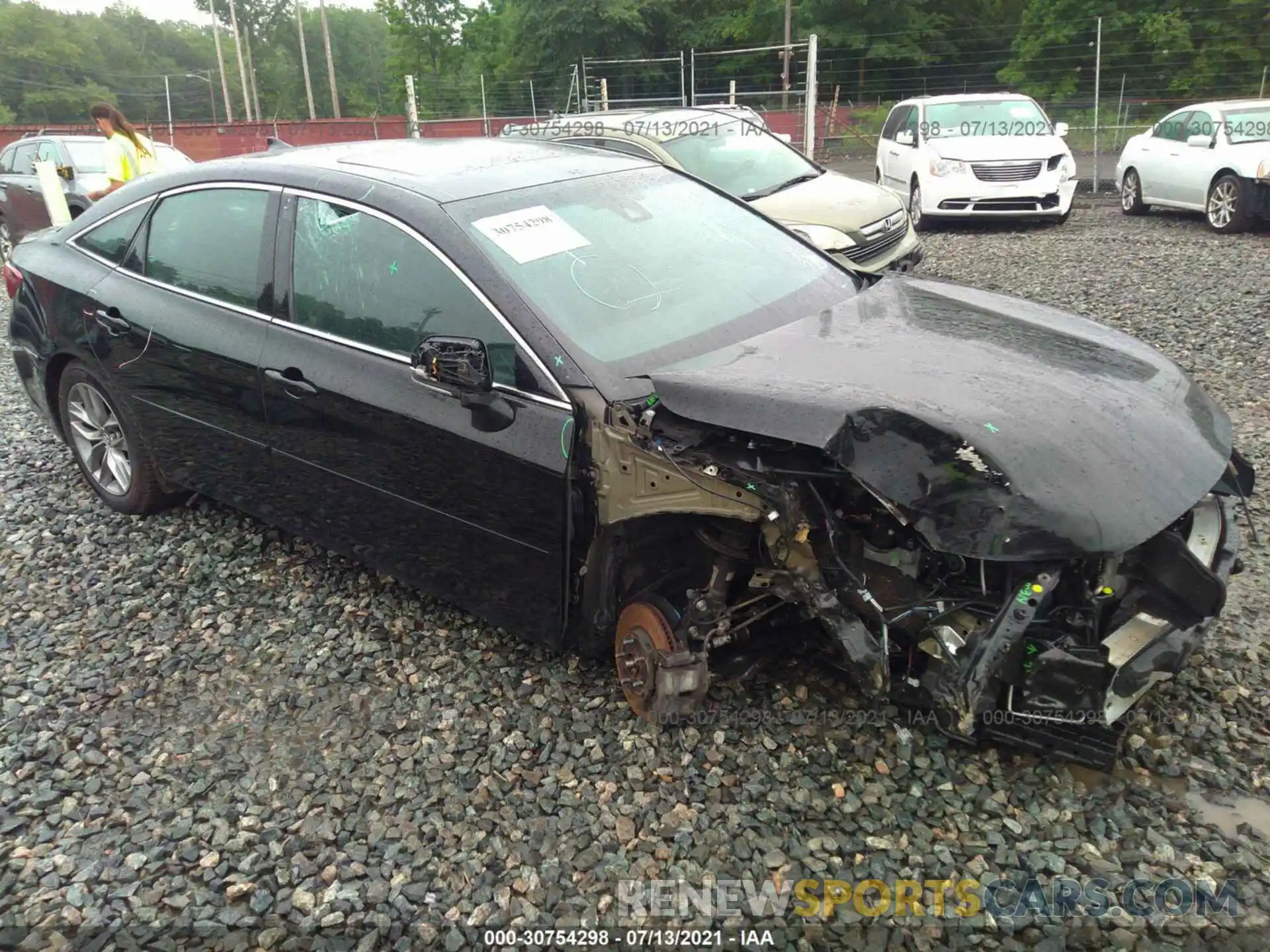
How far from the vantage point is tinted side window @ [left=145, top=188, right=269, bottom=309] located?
3.46m

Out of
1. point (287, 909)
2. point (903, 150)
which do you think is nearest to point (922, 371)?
point (287, 909)

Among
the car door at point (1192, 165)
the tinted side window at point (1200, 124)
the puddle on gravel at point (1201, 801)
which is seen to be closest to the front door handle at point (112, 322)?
the puddle on gravel at point (1201, 801)

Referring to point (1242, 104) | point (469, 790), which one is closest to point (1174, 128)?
→ point (1242, 104)

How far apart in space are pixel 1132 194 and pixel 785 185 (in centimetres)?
659

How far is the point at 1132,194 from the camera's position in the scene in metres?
12.1

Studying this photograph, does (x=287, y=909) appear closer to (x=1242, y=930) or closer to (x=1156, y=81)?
(x=1242, y=930)

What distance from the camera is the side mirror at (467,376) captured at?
262cm

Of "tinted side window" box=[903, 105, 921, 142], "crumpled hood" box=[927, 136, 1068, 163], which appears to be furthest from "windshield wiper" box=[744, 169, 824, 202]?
"tinted side window" box=[903, 105, 921, 142]

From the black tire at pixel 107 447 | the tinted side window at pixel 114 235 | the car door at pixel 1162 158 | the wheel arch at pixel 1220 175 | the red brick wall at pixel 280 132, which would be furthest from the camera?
the red brick wall at pixel 280 132

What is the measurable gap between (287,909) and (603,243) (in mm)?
2238

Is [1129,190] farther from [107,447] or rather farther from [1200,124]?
[107,447]

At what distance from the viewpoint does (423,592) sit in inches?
132

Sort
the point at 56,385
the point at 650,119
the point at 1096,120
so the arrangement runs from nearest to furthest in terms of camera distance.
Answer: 1. the point at 56,385
2. the point at 650,119
3. the point at 1096,120

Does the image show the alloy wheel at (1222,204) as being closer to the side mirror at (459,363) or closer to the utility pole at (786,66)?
the side mirror at (459,363)
